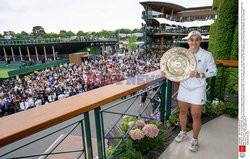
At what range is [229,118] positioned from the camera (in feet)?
10.8

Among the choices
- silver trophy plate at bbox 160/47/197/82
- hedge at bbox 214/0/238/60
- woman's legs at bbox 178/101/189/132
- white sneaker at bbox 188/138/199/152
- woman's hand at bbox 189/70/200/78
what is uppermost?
hedge at bbox 214/0/238/60

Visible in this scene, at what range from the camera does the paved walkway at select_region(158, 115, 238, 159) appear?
2271 millimetres

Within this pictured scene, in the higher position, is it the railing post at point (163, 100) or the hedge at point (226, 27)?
the hedge at point (226, 27)

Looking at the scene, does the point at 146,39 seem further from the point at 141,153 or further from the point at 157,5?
the point at 141,153

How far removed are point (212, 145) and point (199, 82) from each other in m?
0.96

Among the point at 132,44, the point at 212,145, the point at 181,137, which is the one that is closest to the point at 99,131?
the point at 181,137

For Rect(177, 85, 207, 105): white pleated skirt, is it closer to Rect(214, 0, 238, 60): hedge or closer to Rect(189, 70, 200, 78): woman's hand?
Rect(189, 70, 200, 78): woman's hand

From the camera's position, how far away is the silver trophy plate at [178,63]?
2.04m

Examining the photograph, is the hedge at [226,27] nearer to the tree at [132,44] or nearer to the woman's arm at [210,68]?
the woman's arm at [210,68]

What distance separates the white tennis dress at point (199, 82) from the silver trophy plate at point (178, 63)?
13 centimetres

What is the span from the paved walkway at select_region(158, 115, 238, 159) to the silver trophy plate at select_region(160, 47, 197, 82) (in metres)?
0.95

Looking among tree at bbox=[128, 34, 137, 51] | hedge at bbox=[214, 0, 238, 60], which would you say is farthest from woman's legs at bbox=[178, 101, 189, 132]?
tree at bbox=[128, 34, 137, 51]

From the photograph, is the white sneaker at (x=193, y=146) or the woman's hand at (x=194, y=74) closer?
the woman's hand at (x=194, y=74)

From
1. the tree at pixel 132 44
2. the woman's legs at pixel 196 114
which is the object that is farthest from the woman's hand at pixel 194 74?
the tree at pixel 132 44
